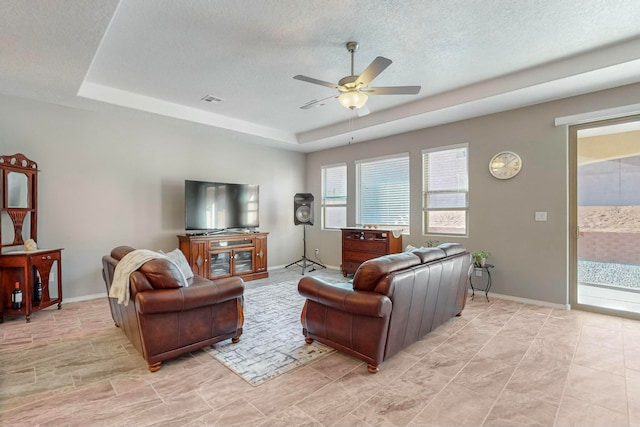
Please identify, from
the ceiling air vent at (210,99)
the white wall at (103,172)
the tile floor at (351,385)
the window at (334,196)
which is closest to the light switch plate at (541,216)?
the tile floor at (351,385)

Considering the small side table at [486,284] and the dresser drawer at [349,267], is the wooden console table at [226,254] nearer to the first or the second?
the dresser drawer at [349,267]

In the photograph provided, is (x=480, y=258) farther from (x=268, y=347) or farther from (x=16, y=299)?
(x=16, y=299)

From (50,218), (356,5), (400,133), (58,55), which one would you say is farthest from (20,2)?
(400,133)

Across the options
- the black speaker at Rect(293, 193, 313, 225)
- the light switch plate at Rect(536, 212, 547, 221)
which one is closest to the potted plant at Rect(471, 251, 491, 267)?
the light switch plate at Rect(536, 212, 547, 221)

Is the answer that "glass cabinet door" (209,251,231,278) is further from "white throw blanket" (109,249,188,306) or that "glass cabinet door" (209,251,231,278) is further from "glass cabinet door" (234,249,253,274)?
"white throw blanket" (109,249,188,306)

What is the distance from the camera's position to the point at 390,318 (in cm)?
230

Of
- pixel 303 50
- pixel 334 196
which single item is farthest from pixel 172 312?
pixel 334 196

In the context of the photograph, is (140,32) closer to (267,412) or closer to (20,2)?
(20,2)

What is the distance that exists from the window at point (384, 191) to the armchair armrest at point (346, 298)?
3.35 metres

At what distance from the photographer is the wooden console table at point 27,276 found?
3383 millimetres

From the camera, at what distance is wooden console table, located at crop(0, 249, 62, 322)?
338 centimetres

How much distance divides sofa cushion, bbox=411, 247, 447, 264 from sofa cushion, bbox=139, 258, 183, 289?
206 cm

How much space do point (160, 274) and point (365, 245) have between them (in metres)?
3.75

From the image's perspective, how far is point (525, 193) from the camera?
4.17m
